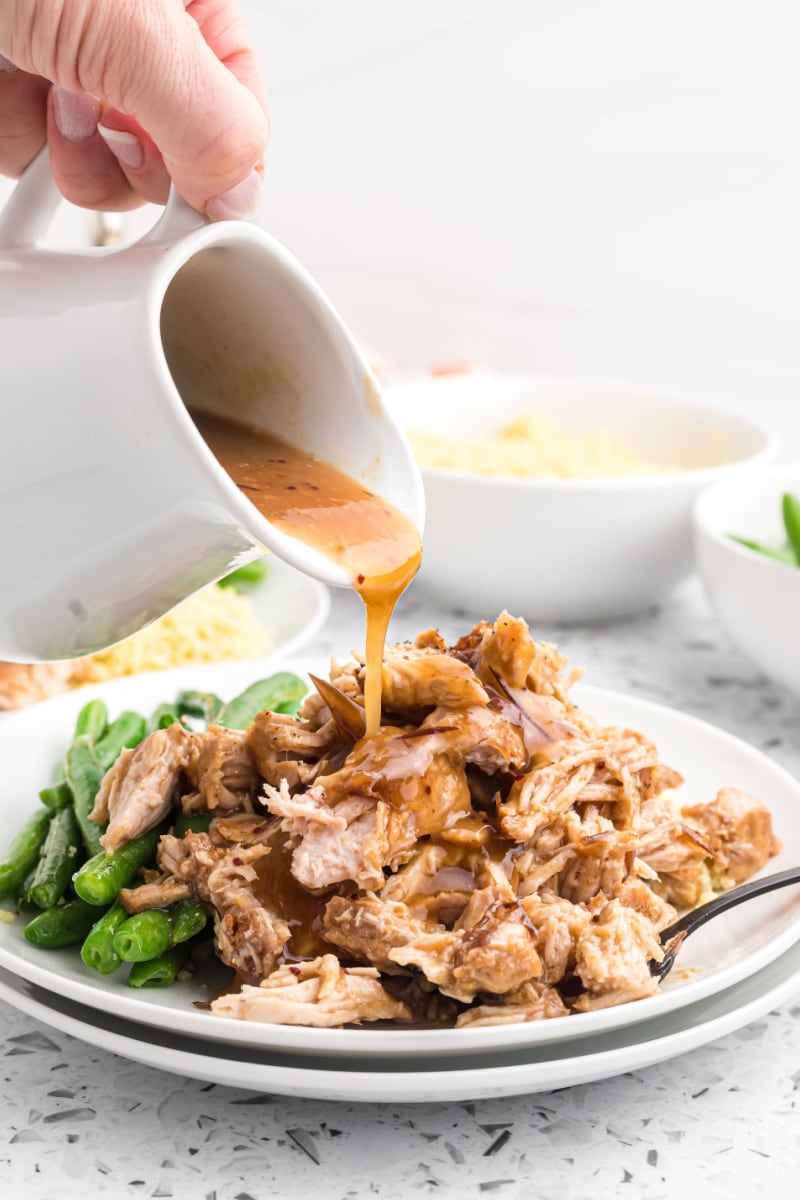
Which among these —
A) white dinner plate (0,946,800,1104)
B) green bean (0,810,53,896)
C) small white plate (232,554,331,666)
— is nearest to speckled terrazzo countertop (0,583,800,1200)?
white dinner plate (0,946,800,1104)

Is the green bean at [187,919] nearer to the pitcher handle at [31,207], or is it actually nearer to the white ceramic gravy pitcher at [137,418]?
the white ceramic gravy pitcher at [137,418]

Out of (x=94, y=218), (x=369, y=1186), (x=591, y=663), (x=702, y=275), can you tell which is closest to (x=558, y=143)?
(x=702, y=275)

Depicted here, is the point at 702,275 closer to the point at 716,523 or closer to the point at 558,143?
the point at 558,143

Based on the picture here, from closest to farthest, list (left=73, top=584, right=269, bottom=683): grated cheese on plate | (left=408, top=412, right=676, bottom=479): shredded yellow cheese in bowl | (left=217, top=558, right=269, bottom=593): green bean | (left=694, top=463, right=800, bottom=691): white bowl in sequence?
(left=694, top=463, right=800, bottom=691): white bowl
(left=73, top=584, right=269, bottom=683): grated cheese on plate
(left=217, top=558, right=269, bottom=593): green bean
(left=408, top=412, right=676, bottom=479): shredded yellow cheese in bowl

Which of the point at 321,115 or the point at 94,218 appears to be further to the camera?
the point at 321,115

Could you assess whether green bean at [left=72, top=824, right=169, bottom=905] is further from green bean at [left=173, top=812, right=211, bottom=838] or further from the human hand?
the human hand

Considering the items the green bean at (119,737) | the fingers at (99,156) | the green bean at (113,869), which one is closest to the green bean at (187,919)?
the green bean at (113,869)
